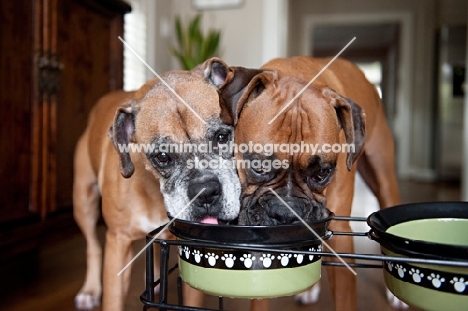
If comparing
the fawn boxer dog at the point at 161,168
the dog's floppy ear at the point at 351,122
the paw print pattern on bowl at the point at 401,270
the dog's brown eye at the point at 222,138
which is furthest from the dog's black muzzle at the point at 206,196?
the paw print pattern on bowl at the point at 401,270

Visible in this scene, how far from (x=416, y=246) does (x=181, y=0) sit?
4362mm

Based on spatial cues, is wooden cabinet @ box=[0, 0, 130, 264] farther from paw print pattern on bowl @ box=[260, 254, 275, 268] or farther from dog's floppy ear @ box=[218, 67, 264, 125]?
paw print pattern on bowl @ box=[260, 254, 275, 268]

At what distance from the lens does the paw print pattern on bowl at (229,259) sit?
729 millimetres

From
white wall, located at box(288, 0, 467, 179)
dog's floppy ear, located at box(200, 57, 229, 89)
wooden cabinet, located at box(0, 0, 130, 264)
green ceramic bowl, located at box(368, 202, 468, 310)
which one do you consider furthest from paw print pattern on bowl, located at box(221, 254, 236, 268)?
white wall, located at box(288, 0, 467, 179)

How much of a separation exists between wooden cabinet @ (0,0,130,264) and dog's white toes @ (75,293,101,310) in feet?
0.97

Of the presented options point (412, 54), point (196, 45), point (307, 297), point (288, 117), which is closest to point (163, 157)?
point (288, 117)

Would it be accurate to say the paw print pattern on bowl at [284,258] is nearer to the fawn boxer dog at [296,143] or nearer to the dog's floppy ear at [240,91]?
the fawn boxer dog at [296,143]

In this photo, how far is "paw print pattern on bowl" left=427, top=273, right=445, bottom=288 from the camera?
Result: 0.64 meters

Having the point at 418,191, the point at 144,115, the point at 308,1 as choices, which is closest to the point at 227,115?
the point at 144,115

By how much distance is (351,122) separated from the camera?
1.21m

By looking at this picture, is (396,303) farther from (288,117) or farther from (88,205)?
(88,205)

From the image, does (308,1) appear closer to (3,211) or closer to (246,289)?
(3,211)

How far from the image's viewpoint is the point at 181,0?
4.61m

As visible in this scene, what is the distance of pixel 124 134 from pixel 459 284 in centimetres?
103
